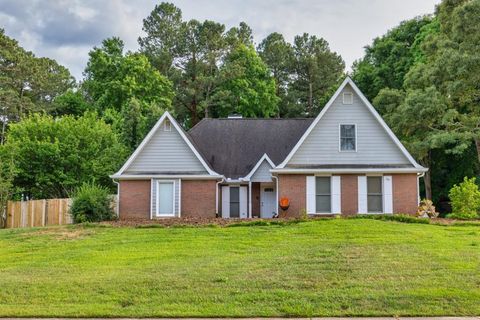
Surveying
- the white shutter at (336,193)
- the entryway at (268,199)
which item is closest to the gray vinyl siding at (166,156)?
the entryway at (268,199)

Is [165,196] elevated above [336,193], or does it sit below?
below

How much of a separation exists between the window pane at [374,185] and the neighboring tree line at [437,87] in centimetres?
862

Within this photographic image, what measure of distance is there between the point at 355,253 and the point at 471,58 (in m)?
17.6

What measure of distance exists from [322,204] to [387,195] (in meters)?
2.81

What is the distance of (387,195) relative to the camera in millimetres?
21109

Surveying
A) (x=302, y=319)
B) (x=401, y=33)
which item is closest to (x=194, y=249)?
(x=302, y=319)

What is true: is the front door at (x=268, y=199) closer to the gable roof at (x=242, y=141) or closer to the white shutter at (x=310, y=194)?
the gable roof at (x=242, y=141)

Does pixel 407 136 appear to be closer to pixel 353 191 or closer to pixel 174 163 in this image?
pixel 353 191

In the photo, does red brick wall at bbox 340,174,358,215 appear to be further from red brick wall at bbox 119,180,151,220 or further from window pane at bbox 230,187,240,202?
red brick wall at bbox 119,180,151,220

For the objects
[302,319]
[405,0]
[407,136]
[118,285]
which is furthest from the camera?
[407,136]

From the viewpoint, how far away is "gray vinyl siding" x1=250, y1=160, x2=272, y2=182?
24078 millimetres

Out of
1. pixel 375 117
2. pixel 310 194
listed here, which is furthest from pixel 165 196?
pixel 375 117

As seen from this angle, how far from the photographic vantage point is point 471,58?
24.9 meters

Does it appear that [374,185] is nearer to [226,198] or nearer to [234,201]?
[234,201]
